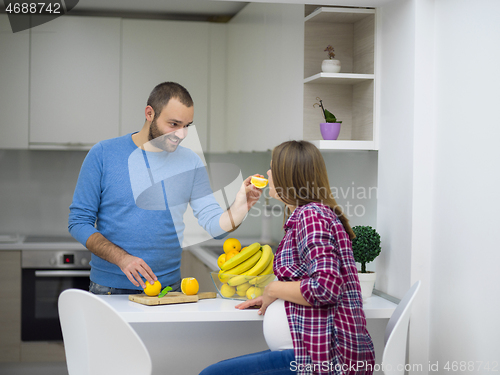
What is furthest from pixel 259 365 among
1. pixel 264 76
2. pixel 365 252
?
pixel 264 76

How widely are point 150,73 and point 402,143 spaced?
184 cm

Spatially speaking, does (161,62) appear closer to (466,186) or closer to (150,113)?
(150,113)

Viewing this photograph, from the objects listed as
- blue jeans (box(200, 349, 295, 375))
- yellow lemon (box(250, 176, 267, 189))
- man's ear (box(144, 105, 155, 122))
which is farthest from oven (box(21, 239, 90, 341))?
blue jeans (box(200, 349, 295, 375))

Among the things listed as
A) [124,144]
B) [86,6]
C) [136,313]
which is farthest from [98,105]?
[136,313]

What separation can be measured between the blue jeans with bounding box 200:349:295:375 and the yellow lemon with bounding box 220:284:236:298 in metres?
0.30

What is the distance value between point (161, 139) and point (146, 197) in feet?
0.71

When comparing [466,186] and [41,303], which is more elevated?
[466,186]

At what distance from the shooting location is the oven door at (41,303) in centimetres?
284

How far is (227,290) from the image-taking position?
1639mm

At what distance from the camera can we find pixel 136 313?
4.78ft

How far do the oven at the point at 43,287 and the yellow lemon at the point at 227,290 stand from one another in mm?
1481

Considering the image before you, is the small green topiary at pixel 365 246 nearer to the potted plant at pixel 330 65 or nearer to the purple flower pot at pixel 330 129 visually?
Answer: the purple flower pot at pixel 330 129

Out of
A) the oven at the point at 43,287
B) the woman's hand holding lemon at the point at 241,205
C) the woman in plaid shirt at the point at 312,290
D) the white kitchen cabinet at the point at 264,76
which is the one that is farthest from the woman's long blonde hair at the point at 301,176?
the oven at the point at 43,287

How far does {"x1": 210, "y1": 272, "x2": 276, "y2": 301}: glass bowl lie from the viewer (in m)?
1.58
